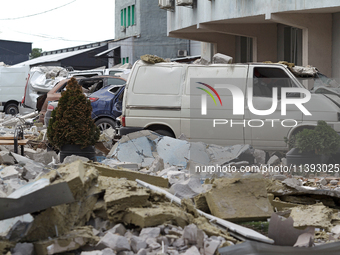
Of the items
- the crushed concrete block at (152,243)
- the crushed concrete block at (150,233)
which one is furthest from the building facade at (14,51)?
the crushed concrete block at (152,243)

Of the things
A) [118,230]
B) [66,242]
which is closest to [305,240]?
[118,230]

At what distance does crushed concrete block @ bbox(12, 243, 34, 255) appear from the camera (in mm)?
3838

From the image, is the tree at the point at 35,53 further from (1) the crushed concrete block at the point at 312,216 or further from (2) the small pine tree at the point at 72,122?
(1) the crushed concrete block at the point at 312,216

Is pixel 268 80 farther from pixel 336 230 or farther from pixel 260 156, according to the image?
pixel 336 230

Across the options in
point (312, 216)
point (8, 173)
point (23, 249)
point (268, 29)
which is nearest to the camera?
point (23, 249)

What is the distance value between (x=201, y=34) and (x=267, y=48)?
4409mm

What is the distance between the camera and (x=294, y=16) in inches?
540

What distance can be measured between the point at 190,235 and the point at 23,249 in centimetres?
144

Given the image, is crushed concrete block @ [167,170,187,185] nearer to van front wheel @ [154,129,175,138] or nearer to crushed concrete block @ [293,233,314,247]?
van front wheel @ [154,129,175,138]

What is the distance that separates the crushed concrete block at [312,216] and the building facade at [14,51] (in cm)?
5873

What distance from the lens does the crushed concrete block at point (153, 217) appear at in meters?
Result: 4.29

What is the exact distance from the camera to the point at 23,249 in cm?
386

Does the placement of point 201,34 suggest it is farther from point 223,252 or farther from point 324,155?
point 223,252

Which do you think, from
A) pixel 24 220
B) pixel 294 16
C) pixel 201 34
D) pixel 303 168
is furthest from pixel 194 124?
pixel 201 34
